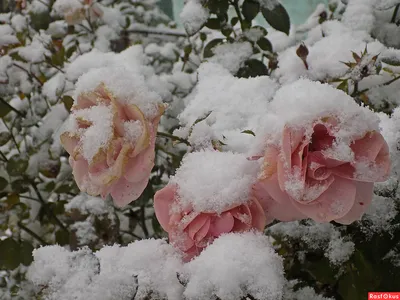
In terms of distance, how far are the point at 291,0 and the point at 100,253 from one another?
80.9 inches

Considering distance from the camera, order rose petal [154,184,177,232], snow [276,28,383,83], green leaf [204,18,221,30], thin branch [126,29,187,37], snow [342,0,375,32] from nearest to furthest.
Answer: rose petal [154,184,177,232] < snow [276,28,383,83] < snow [342,0,375,32] < green leaf [204,18,221,30] < thin branch [126,29,187,37]

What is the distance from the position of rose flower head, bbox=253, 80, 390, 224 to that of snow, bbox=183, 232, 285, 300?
68 millimetres

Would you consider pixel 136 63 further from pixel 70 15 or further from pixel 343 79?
pixel 343 79

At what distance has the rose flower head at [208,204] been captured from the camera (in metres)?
0.52

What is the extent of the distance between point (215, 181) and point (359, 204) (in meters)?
0.17

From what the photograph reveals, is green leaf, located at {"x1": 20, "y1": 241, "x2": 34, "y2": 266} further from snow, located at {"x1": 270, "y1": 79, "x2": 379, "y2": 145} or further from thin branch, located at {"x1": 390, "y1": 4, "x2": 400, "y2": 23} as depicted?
thin branch, located at {"x1": 390, "y1": 4, "x2": 400, "y2": 23}

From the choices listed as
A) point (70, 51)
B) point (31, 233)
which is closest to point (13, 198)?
point (31, 233)

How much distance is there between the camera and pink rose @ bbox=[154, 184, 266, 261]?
523mm

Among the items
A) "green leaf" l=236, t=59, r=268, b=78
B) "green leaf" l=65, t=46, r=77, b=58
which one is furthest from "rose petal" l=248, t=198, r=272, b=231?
"green leaf" l=65, t=46, r=77, b=58

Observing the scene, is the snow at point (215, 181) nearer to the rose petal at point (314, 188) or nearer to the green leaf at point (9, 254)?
the rose petal at point (314, 188)

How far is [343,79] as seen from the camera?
0.79 meters

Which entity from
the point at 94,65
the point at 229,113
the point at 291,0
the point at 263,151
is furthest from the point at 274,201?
the point at 291,0

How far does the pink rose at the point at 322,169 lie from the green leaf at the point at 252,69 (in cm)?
56

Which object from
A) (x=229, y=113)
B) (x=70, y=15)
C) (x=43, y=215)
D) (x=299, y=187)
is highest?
(x=299, y=187)
